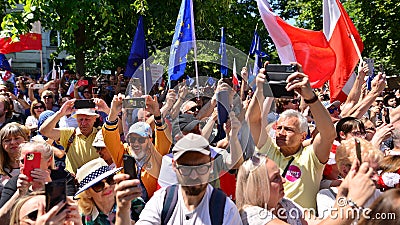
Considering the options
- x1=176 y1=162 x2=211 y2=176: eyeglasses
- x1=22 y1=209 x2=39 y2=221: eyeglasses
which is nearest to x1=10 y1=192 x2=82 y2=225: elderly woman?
x1=22 y1=209 x2=39 y2=221: eyeglasses

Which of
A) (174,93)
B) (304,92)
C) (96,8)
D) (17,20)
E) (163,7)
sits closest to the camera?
Result: (304,92)

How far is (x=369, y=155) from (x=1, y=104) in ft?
16.5

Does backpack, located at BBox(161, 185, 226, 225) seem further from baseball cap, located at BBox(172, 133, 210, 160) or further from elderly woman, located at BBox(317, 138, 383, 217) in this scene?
elderly woman, located at BBox(317, 138, 383, 217)

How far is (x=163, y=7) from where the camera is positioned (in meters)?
12.6

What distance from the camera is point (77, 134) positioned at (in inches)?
228

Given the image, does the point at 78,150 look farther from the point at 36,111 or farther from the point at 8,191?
the point at 36,111

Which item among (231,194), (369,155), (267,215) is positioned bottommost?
(231,194)

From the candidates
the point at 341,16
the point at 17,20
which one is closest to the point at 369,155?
the point at 341,16

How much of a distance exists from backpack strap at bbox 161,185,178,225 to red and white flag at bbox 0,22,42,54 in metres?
9.48

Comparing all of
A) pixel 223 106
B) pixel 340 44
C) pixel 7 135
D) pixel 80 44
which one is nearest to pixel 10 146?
pixel 7 135

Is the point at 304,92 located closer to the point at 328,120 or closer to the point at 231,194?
the point at 328,120

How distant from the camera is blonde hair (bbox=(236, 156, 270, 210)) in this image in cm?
320

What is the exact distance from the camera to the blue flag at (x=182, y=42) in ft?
19.6

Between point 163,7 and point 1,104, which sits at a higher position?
point 163,7
